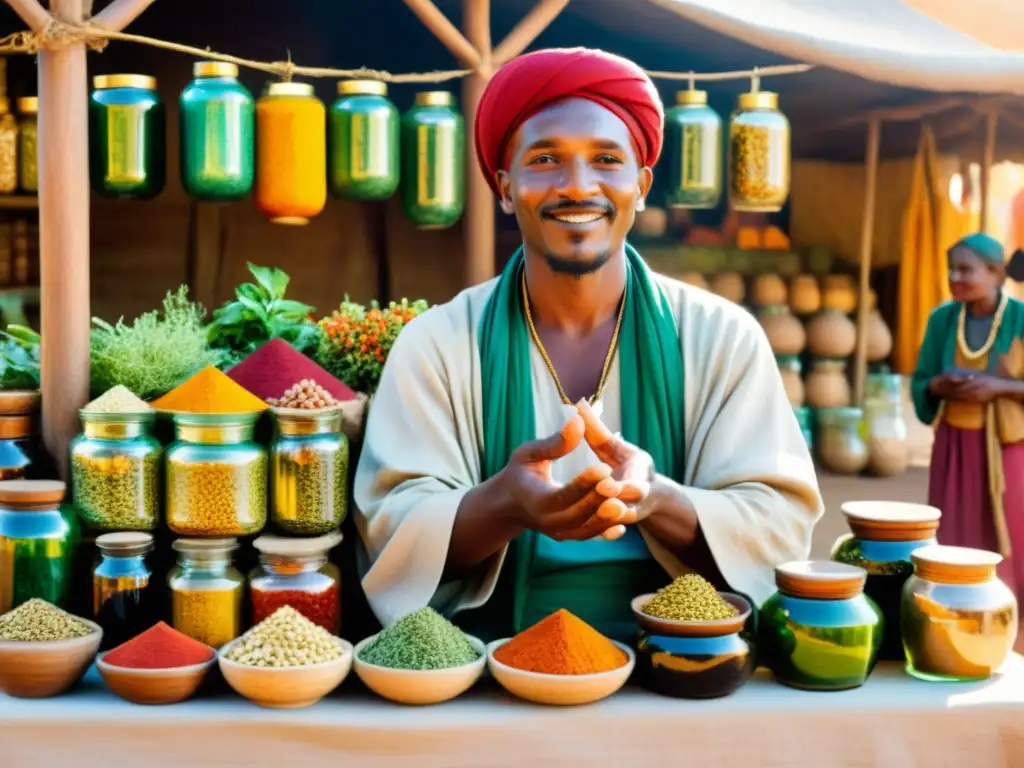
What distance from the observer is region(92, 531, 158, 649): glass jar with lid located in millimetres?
2033

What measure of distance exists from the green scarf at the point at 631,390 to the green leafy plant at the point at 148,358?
71 centimetres

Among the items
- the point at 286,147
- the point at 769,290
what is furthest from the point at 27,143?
the point at 769,290

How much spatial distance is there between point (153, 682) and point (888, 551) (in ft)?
4.05

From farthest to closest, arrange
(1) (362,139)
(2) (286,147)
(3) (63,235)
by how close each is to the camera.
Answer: (1) (362,139)
(2) (286,147)
(3) (63,235)

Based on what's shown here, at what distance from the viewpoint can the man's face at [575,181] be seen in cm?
202

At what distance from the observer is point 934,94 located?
551 centimetres

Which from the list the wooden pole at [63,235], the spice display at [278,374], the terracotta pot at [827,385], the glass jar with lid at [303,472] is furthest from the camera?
the terracotta pot at [827,385]

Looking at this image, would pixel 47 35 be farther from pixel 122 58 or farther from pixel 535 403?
pixel 122 58

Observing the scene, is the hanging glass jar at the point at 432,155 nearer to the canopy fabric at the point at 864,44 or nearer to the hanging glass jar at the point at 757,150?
the hanging glass jar at the point at 757,150

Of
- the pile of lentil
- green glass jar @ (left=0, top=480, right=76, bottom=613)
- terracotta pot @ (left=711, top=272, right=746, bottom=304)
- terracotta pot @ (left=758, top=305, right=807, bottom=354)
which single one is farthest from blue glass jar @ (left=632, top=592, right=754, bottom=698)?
terracotta pot @ (left=758, top=305, right=807, bottom=354)

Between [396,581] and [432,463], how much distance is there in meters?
0.22

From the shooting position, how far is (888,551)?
2014 millimetres

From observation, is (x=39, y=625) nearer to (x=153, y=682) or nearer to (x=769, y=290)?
(x=153, y=682)

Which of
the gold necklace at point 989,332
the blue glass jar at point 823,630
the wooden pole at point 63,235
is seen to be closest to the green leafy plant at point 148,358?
the wooden pole at point 63,235
